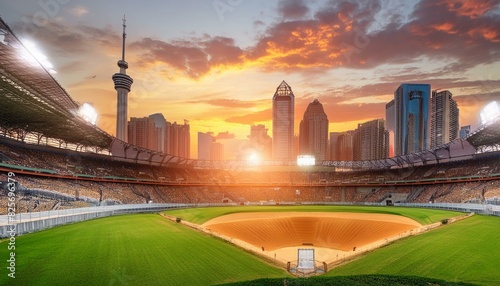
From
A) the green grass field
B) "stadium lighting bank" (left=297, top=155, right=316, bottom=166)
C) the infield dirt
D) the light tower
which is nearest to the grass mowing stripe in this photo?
the green grass field

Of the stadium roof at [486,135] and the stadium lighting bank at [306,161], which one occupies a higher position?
the stadium roof at [486,135]

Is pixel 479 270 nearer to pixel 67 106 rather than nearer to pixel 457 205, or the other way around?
pixel 457 205

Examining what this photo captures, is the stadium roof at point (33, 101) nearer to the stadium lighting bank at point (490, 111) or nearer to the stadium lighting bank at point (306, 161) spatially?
the stadium lighting bank at point (306, 161)

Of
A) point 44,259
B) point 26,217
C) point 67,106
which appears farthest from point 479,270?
point 67,106

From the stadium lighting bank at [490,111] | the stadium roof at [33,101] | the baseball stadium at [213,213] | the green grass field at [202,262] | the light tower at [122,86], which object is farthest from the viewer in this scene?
the light tower at [122,86]

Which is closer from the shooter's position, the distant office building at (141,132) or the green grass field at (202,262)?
the green grass field at (202,262)

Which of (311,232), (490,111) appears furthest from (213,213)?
(490,111)

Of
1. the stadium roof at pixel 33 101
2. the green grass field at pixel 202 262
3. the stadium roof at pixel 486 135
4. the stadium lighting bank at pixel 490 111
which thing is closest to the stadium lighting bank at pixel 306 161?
the stadium roof at pixel 486 135

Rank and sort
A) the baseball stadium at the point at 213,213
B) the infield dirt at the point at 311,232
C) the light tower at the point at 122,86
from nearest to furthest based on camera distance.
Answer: the baseball stadium at the point at 213,213 < the infield dirt at the point at 311,232 < the light tower at the point at 122,86
